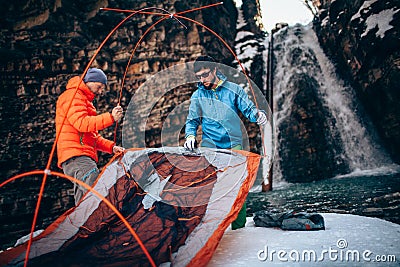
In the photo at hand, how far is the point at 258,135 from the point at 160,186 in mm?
8557

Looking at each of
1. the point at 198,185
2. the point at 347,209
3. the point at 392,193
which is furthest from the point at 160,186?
the point at 392,193

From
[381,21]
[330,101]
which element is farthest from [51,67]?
[381,21]

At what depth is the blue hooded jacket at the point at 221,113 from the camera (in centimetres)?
300

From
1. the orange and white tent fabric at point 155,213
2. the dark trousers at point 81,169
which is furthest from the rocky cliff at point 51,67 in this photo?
the orange and white tent fabric at point 155,213

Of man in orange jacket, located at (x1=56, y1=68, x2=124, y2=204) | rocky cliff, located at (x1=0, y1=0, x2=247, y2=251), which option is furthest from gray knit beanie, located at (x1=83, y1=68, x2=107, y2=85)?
rocky cliff, located at (x1=0, y1=0, x2=247, y2=251)

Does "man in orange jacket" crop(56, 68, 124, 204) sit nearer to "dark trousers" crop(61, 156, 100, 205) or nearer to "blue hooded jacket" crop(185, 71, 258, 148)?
"dark trousers" crop(61, 156, 100, 205)

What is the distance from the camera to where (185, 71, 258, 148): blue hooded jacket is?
118 inches

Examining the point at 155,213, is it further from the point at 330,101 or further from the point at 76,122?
the point at 330,101

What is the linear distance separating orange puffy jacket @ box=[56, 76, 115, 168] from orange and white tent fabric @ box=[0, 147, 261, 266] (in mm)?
375

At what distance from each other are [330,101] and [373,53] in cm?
240

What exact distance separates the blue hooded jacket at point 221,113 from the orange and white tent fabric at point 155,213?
0.29 meters

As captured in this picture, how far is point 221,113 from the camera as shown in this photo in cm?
303

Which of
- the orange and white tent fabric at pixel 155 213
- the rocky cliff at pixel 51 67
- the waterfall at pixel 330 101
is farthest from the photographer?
the waterfall at pixel 330 101

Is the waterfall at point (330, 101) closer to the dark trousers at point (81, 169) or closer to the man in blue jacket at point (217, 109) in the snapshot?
the man in blue jacket at point (217, 109)
